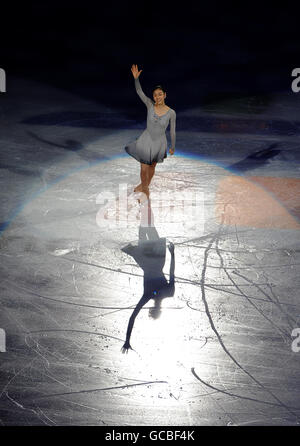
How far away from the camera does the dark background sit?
15664 mm

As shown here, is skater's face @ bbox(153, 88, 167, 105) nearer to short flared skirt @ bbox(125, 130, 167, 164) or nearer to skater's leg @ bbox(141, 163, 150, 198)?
short flared skirt @ bbox(125, 130, 167, 164)

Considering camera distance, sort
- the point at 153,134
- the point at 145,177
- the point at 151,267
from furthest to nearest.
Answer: the point at 145,177, the point at 153,134, the point at 151,267

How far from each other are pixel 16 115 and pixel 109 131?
94.8 inches

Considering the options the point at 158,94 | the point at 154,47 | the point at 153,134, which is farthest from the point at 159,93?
the point at 154,47

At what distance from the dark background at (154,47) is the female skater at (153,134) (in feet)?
17.6

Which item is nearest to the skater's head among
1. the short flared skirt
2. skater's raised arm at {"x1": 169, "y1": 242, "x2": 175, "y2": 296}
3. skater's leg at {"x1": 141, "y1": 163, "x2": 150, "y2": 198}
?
the short flared skirt

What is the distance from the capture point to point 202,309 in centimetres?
665

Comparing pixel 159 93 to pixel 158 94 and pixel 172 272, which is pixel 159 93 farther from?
pixel 172 272

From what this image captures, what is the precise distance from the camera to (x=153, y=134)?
886 centimetres

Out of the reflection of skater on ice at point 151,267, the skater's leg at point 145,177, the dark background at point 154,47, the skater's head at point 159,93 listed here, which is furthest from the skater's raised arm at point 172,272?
the dark background at point 154,47

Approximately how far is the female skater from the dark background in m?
5.37

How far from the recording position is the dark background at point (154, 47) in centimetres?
1566

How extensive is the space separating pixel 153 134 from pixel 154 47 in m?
→ 11.6

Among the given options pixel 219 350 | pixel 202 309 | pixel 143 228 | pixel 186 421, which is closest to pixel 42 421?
pixel 186 421
